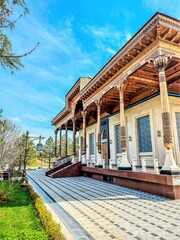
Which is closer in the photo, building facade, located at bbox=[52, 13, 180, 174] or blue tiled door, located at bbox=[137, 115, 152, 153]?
building facade, located at bbox=[52, 13, 180, 174]

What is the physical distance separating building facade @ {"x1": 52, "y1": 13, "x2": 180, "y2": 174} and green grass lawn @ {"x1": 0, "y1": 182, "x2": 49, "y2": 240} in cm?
436

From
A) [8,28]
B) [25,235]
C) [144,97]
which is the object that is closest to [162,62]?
[144,97]

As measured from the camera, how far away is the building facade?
249 inches

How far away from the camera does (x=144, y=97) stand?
1057 centimetres

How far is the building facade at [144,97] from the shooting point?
6.34 m

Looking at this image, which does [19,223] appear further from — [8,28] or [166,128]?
[166,128]

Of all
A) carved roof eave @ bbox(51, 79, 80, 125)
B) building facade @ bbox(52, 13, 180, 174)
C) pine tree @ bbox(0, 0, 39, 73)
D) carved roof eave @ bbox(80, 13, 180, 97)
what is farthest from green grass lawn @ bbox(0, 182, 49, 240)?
carved roof eave @ bbox(51, 79, 80, 125)

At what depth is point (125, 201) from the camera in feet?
17.3

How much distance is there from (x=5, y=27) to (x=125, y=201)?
5612 millimetres

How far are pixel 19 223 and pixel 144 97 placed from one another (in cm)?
932

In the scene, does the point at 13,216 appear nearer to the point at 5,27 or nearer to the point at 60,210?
the point at 60,210

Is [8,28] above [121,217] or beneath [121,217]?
above

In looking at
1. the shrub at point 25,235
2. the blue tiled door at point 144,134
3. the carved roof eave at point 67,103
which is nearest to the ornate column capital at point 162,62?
the blue tiled door at point 144,134

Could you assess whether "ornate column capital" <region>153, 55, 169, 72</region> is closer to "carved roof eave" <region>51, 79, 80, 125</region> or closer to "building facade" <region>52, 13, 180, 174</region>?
"building facade" <region>52, 13, 180, 174</region>
